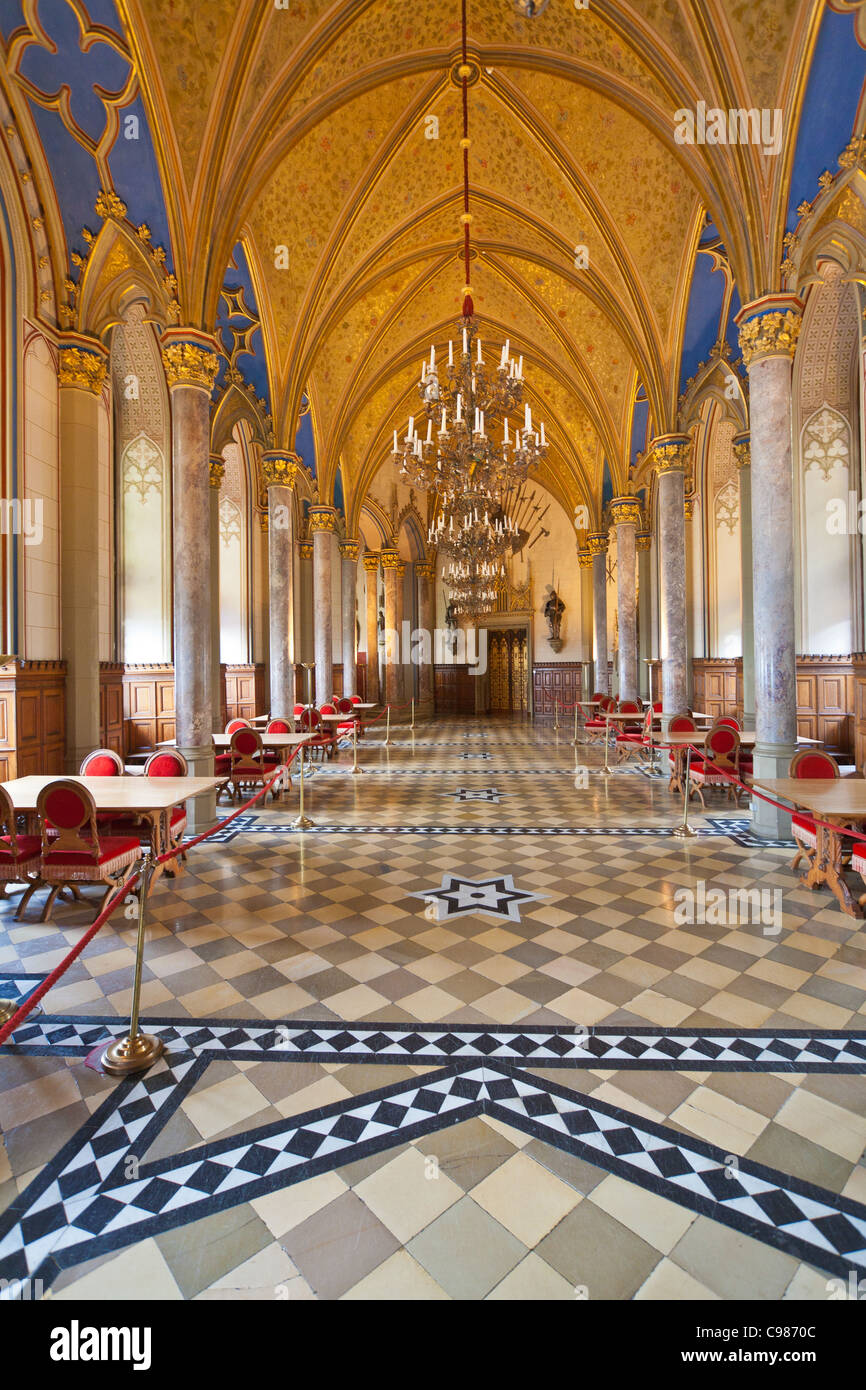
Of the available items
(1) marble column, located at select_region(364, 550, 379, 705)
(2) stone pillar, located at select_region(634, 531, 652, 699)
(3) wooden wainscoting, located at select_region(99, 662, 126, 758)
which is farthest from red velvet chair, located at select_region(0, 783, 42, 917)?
(1) marble column, located at select_region(364, 550, 379, 705)

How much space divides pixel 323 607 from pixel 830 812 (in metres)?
12.6

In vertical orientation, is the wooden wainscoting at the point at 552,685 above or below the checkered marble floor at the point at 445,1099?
above

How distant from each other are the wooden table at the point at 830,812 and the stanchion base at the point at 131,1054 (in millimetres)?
4213

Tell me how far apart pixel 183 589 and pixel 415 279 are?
35.8 ft

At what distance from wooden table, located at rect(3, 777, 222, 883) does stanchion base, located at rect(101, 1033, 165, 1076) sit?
1862 mm

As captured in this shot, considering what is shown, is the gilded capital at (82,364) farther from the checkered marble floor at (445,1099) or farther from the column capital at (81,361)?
the checkered marble floor at (445,1099)

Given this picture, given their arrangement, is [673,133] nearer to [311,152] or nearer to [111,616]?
[311,152]

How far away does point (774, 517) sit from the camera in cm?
666

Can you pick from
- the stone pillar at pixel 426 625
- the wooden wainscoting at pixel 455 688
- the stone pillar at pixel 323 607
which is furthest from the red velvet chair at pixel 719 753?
the wooden wainscoting at pixel 455 688

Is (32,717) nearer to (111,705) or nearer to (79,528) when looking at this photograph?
(79,528)

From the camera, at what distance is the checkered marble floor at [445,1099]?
1871mm

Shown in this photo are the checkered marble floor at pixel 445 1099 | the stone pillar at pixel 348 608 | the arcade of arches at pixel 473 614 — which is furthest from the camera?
the stone pillar at pixel 348 608

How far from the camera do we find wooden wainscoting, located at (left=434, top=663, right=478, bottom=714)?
2642 centimetres
